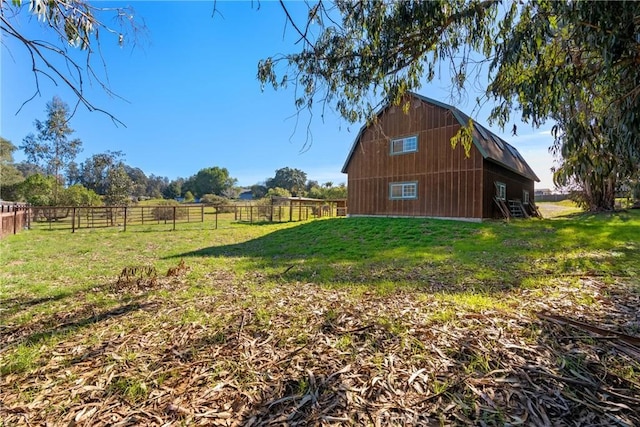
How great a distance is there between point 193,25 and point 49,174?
3193cm

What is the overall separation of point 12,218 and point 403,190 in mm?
17057

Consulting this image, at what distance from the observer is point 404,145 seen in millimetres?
14312

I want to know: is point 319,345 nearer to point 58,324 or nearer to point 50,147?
point 58,324

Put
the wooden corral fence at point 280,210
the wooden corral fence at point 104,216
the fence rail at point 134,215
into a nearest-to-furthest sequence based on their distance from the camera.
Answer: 1. the fence rail at point 134,215
2. the wooden corral fence at point 104,216
3. the wooden corral fence at point 280,210

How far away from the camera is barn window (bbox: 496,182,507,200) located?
13102 mm

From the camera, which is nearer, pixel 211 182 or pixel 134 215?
pixel 134 215

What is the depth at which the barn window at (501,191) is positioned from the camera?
13.1 metres

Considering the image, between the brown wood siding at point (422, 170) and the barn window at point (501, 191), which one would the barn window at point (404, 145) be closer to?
the brown wood siding at point (422, 170)

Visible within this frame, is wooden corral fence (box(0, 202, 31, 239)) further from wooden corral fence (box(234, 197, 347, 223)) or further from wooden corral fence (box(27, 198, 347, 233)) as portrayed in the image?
wooden corral fence (box(234, 197, 347, 223))

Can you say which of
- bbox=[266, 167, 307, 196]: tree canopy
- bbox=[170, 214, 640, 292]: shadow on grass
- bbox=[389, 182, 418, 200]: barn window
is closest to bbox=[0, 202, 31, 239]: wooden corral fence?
bbox=[170, 214, 640, 292]: shadow on grass

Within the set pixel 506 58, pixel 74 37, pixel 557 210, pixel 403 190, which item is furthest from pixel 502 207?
pixel 74 37

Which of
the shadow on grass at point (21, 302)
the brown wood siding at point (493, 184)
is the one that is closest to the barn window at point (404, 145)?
the brown wood siding at point (493, 184)

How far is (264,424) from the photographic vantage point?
165 cm

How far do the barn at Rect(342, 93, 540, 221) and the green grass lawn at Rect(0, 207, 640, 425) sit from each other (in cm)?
733
